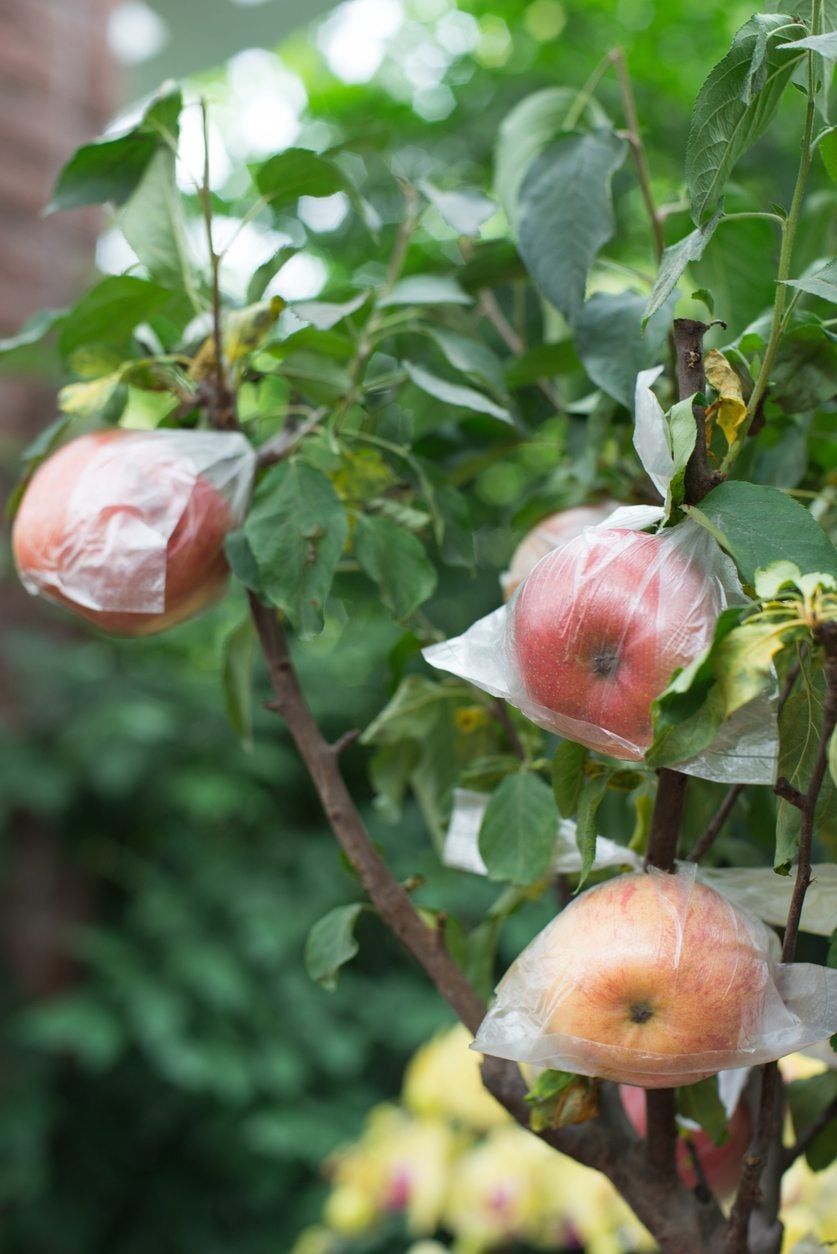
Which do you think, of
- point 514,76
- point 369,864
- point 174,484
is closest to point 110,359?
point 174,484

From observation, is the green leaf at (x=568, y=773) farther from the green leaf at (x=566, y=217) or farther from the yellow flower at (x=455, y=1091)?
the yellow flower at (x=455, y=1091)

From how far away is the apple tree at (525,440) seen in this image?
12.4 inches

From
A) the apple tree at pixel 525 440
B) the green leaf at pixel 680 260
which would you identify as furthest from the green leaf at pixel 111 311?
the green leaf at pixel 680 260

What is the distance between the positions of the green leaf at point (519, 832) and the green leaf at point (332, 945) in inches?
2.1

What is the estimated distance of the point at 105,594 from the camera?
42 cm

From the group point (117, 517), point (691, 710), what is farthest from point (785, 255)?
point (117, 517)

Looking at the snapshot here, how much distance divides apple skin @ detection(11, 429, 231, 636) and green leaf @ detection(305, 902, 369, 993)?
4.8 inches

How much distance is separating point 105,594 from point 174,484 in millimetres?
45

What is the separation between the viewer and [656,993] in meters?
0.31

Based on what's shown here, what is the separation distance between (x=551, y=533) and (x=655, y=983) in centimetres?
21

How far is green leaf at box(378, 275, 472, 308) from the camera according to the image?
0.46 m

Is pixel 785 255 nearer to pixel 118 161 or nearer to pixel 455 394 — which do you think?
pixel 455 394

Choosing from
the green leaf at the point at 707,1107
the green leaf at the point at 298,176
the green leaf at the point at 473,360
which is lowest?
the green leaf at the point at 707,1107

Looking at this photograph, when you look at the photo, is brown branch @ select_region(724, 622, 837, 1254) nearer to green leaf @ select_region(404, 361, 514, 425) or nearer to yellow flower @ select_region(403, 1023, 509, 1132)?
green leaf @ select_region(404, 361, 514, 425)
